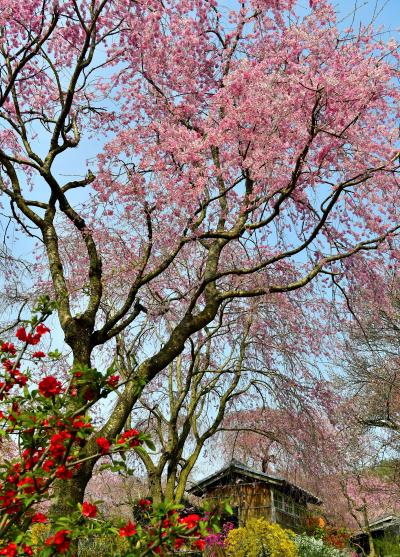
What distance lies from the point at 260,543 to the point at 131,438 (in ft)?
32.2

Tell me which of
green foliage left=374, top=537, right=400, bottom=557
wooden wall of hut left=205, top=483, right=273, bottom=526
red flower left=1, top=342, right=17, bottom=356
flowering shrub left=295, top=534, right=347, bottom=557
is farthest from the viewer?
green foliage left=374, top=537, right=400, bottom=557

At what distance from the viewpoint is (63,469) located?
353 centimetres

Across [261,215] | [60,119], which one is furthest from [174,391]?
[60,119]

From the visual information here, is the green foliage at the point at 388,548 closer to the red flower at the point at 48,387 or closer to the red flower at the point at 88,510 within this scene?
the red flower at the point at 88,510

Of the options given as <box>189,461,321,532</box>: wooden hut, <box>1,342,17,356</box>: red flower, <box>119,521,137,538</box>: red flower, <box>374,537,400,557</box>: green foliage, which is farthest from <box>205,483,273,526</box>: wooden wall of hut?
<box>119,521,137,538</box>: red flower

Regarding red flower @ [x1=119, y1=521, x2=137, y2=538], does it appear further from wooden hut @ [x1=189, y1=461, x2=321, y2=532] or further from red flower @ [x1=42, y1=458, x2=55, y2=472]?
wooden hut @ [x1=189, y1=461, x2=321, y2=532]

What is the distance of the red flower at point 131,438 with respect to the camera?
368 centimetres

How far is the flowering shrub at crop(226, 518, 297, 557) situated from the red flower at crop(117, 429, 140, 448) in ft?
31.5

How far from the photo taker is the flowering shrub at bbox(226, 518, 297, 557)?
12.0 metres

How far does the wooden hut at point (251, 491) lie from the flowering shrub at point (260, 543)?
23.1 feet

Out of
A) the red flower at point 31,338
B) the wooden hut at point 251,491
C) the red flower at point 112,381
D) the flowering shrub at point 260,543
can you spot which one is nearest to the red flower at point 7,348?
the red flower at point 31,338

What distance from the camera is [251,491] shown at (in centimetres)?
2078

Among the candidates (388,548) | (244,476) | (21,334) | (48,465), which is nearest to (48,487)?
(48,465)

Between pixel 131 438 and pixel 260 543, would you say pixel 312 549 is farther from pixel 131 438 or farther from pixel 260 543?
pixel 131 438
